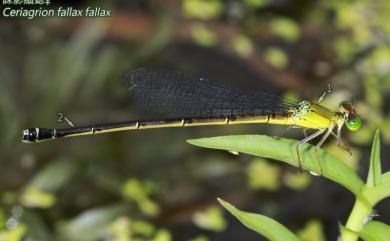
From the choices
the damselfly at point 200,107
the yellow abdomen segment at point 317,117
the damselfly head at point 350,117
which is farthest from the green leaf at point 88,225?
the damselfly head at point 350,117

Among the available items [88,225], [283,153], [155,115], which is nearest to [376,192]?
[283,153]

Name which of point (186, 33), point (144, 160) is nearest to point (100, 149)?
point (144, 160)

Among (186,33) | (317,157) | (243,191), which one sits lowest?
(243,191)

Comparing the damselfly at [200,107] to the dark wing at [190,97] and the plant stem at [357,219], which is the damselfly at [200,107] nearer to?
the dark wing at [190,97]

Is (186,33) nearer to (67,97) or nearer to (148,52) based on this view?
(148,52)

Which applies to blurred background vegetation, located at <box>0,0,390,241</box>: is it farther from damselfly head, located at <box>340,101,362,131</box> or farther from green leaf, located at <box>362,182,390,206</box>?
green leaf, located at <box>362,182,390,206</box>

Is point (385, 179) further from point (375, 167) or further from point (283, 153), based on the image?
point (283, 153)
